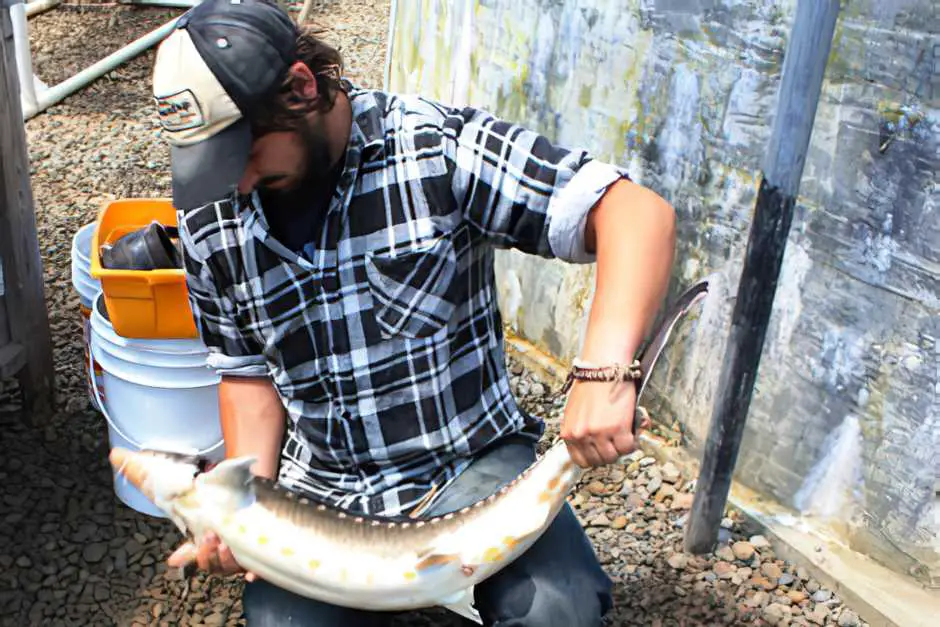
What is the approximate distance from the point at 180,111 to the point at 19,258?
7.43 feet

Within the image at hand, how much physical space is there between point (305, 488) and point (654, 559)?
53.4 inches

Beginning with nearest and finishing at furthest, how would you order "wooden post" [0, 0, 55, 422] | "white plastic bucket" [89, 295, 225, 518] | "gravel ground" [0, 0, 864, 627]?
1. "gravel ground" [0, 0, 864, 627]
2. "white plastic bucket" [89, 295, 225, 518]
3. "wooden post" [0, 0, 55, 422]

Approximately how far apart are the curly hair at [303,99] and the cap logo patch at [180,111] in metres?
0.12

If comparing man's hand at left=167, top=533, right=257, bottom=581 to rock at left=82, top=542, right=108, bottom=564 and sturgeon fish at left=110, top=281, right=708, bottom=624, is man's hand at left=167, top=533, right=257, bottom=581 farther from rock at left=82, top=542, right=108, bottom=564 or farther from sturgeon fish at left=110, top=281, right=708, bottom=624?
rock at left=82, top=542, right=108, bottom=564

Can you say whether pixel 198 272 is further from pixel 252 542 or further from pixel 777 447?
pixel 777 447

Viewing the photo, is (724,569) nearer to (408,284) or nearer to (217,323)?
(408,284)

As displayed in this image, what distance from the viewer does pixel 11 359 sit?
4129mm

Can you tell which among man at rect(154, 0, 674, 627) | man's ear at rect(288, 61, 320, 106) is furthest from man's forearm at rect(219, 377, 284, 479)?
man's ear at rect(288, 61, 320, 106)

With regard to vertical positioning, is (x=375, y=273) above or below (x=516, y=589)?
above

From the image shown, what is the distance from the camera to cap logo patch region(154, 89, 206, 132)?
221 centimetres

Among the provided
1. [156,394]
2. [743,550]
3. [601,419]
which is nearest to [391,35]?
[156,394]

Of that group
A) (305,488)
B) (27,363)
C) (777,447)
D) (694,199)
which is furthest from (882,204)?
(27,363)

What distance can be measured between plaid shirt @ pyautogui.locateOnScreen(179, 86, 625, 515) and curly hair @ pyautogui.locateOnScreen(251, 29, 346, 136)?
10cm

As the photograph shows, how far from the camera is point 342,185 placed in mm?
2459
